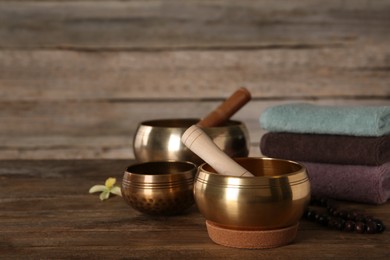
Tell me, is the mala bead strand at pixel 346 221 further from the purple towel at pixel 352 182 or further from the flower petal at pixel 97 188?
the flower petal at pixel 97 188

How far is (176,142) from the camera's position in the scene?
0.93m

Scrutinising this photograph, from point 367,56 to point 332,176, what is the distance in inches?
43.0

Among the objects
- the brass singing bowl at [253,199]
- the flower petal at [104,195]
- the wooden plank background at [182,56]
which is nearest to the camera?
the brass singing bowl at [253,199]

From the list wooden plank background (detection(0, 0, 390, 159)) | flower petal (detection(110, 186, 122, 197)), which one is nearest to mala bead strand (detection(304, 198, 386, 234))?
flower petal (detection(110, 186, 122, 197))

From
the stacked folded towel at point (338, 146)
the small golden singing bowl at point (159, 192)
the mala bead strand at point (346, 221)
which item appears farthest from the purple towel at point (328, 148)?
the small golden singing bowl at point (159, 192)

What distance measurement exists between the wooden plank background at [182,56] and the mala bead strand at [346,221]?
1126mm

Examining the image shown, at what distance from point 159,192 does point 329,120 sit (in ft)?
1.02

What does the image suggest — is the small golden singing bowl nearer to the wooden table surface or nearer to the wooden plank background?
the wooden table surface

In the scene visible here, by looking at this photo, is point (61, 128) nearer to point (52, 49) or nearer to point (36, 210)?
point (52, 49)

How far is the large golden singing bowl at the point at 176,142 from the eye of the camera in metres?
0.93

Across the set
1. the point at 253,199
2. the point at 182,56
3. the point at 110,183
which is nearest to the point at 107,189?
the point at 110,183

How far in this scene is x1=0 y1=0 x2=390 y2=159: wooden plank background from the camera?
187 cm

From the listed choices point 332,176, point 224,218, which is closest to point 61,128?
point 332,176

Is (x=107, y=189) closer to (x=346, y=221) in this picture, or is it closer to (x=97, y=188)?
(x=97, y=188)
